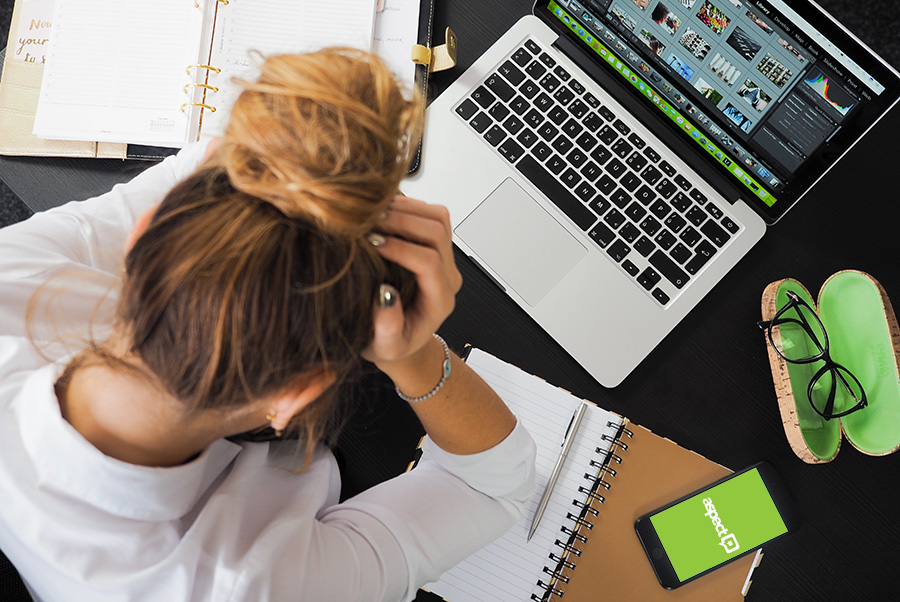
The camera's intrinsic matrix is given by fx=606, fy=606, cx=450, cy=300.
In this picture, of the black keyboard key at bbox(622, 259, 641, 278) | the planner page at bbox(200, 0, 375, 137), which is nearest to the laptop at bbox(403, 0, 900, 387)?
the black keyboard key at bbox(622, 259, 641, 278)

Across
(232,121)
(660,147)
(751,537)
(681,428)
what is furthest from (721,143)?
(232,121)

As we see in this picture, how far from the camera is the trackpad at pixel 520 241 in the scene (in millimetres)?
760

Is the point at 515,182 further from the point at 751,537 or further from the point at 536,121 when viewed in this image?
the point at 751,537

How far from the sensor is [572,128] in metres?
0.78

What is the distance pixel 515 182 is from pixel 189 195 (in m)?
0.47

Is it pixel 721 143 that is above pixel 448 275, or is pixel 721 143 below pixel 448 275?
above

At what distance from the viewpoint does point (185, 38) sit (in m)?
0.76

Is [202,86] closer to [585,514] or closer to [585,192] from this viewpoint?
[585,192]

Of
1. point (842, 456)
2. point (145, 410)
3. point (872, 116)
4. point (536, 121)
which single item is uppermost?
point (872, 116)

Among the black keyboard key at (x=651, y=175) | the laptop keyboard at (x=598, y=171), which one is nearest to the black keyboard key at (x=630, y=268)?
the laptop keyboard at (x=598, y=171)

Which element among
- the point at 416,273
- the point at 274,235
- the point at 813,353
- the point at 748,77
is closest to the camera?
the point at 274,235

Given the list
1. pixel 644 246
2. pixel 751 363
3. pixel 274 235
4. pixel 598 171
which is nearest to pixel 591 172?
pixel 598 171

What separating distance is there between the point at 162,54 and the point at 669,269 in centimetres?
69

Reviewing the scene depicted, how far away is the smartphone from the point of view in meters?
0.70
